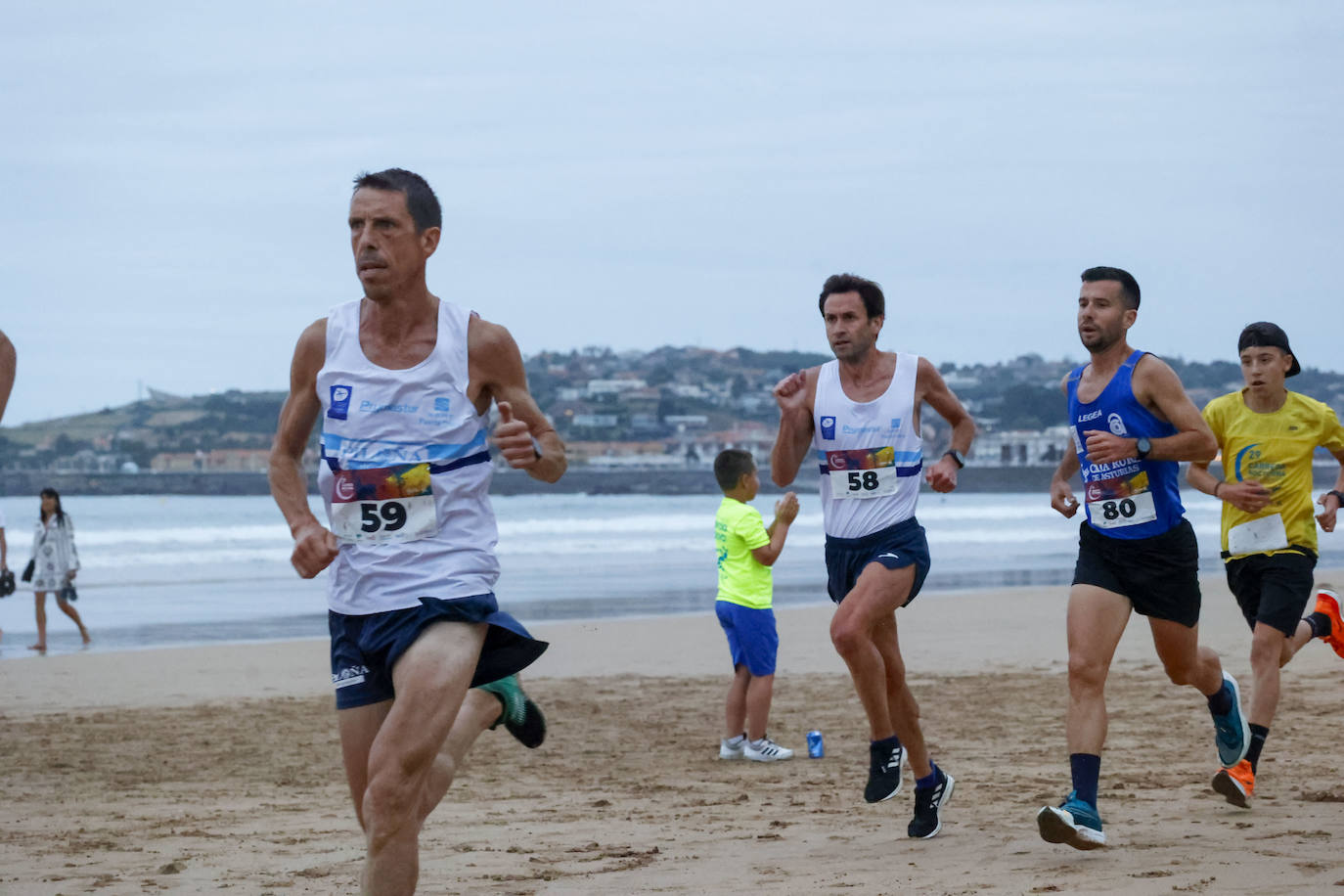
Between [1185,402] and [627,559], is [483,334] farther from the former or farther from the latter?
[627,559]

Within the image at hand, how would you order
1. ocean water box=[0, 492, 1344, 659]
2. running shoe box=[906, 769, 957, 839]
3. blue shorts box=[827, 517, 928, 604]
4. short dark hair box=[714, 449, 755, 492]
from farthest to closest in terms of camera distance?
ocean water box=[0, 492, 1344, 659] → short dark hair box=[714, 449, 755, 492] → blue shorts box=[827, 517, 928, 604] → running shoe box=[906, 769, 957, 839]

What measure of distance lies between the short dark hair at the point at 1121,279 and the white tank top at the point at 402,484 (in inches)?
115

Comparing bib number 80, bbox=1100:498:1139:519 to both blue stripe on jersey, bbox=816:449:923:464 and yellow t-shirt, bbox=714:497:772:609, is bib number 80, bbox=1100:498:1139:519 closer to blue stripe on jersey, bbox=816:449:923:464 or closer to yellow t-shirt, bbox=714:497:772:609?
blue stripe on jersey, bbox=816:449:923:464

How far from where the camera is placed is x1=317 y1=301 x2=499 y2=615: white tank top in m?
4.34

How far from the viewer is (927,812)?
6203mm

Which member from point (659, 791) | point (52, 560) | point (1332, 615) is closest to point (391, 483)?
point (659, 791)

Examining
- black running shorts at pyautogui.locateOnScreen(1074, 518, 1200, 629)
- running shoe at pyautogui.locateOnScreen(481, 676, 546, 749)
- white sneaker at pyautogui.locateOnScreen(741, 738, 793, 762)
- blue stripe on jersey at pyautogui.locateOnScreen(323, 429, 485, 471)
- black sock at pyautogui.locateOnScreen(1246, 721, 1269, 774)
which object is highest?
blue stripe on jersey at pyautogui.locateOnScreen(323, 429, 485, 471)

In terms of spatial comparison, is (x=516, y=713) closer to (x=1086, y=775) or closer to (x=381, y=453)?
(x=381, y=453)

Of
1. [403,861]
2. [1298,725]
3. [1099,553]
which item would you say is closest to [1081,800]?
[1099,553]

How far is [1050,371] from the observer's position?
113 m

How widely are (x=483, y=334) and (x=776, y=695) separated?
7110 mm

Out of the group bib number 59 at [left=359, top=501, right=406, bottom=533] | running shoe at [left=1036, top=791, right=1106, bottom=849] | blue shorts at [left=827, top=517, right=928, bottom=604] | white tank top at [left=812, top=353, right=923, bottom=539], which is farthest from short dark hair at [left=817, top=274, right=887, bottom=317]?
bib number 59 at [left=359, top=501, right=406, bottom=533]

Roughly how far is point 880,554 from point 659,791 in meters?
1.79

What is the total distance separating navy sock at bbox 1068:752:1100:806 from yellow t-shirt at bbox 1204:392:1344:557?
2039mm
